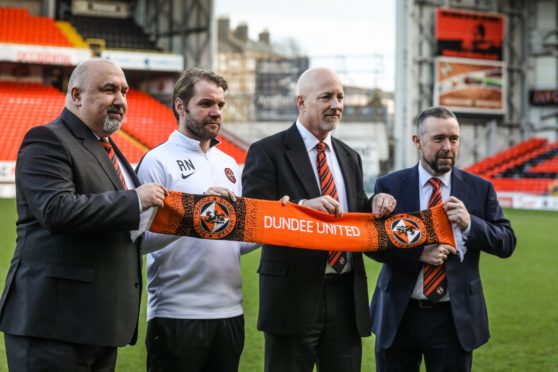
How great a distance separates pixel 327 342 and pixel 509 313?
5326 mm

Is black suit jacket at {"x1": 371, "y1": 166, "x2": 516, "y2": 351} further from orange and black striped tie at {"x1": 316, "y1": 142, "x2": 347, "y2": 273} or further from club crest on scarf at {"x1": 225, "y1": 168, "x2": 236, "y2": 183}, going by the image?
club crest on scarf at {"x1": 225, "y1": 168, "x2": 236, "y2": 183}

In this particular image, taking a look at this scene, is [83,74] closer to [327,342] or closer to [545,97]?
[327,342]

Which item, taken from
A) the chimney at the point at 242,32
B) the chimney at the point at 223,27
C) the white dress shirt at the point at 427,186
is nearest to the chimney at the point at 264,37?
the chimney at the point at 242,32

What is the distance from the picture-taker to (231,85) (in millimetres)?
32344

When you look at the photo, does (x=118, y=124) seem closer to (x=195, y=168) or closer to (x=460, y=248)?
(x=195, y=168)

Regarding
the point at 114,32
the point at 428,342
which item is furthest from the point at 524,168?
the point at 428,342

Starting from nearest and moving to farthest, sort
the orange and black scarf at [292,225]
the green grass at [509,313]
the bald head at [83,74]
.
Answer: the bald head at [83,74] < the orange and black scarf at [292,225] < the green grass at [509,313]

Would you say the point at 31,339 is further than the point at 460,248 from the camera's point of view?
No

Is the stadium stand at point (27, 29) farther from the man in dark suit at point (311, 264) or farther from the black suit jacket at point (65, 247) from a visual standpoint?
the black suit jacket at point (65, 247)

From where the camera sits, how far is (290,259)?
351 centimetres

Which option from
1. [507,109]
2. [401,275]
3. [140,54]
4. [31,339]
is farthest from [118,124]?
[507,109]

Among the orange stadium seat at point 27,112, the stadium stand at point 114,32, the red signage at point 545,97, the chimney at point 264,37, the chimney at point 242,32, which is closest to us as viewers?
the orange stadium seat at point 27,112

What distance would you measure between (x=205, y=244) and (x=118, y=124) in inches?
30.7

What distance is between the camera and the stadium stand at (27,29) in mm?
27766
